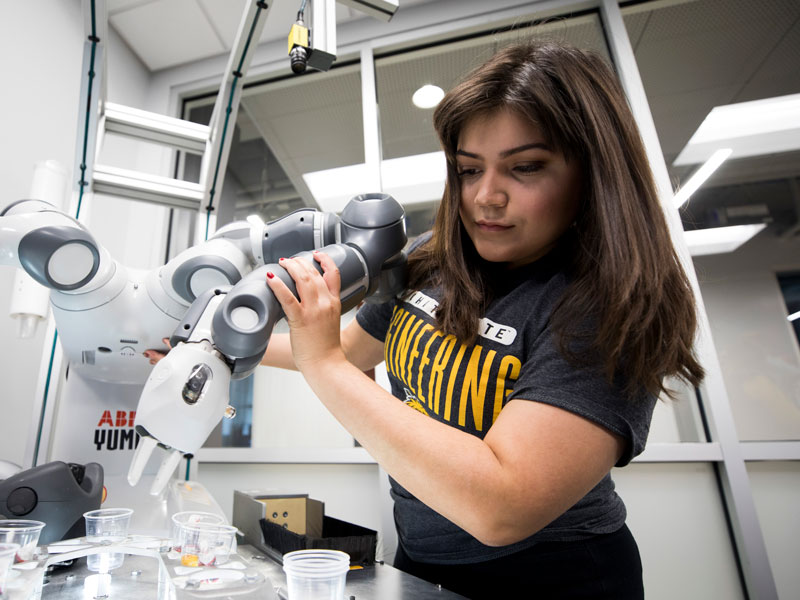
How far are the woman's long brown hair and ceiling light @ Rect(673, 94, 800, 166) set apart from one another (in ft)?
4.17

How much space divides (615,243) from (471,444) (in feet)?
1.04

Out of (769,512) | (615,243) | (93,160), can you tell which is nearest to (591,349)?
(615,243)

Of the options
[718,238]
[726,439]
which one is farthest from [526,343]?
[718,238]

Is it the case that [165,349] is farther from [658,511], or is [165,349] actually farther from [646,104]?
[646,104]

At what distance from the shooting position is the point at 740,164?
1609mm

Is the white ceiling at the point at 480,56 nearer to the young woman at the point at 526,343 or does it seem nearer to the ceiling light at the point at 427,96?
the ceiling light at the point at 427,96

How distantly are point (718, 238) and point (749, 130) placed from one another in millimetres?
417

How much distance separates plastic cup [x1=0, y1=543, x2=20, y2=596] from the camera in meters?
0.44

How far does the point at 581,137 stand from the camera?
63 cm

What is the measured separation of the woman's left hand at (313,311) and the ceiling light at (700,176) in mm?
1527

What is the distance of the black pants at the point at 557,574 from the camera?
61cm

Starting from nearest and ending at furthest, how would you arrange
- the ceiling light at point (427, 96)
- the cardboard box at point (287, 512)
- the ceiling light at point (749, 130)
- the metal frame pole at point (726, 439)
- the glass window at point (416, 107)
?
the cardboard box at point (287, 512)
the metal frame pole at point (726, 439)
the ceiling light at point (749, 130)
the glass window at point (416, 107)
the ceiling light at point (427, 96)

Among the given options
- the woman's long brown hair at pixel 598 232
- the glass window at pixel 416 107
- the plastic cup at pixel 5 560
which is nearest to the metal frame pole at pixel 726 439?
the glass window at pixel 416 107

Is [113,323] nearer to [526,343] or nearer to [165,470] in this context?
[165,470]
